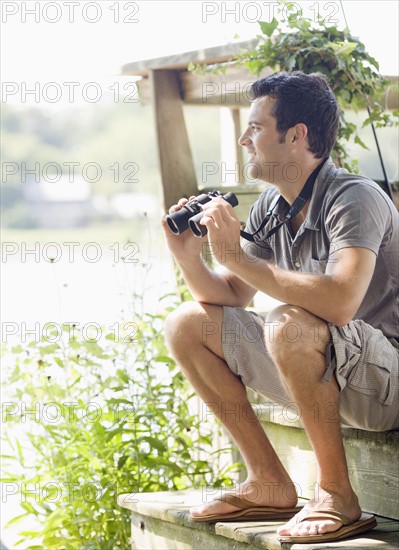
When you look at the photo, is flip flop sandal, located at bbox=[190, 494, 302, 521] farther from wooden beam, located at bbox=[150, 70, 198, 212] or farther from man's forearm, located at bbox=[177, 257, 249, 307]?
wooden beam, located at bbox=[150, 70, 198, 212]

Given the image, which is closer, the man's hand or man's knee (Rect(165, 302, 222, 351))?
the man's hand

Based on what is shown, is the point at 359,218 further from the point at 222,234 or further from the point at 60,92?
the point at 60,92

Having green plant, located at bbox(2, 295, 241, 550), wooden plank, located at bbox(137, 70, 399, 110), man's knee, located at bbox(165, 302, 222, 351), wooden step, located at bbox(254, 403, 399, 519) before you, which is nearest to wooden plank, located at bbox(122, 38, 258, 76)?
wooden plank, located at bbox(137, 70, 399, 110)

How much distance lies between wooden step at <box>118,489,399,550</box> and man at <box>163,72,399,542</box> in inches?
1.5

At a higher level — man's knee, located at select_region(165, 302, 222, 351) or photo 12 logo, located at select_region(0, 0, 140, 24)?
photo 12 logo, located at select_region(0, 0, 140, 24)

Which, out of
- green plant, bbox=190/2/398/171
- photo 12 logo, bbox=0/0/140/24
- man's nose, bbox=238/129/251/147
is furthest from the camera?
photo 12 logo, bbox=0/0/140/24

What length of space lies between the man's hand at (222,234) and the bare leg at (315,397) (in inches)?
7.0

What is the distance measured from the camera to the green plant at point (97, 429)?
293cm

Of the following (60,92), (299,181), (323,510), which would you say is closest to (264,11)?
(60,92)

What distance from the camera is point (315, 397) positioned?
6.79 feet

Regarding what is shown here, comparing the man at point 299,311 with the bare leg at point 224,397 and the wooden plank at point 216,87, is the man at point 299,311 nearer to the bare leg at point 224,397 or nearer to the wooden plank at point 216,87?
the bare leg at point 224,397

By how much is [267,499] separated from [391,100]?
1829mm

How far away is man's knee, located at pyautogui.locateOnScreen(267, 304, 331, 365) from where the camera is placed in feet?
6.68

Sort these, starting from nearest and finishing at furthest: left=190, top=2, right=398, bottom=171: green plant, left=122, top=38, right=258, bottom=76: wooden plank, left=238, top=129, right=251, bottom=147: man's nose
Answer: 1. left=238, top=129, right=251, bottom=147: man's nose
2. left=190, top=2, right=398, bottom=171: green plant
3. left=122, top=38, right=258, bottom=76: wooden plank
